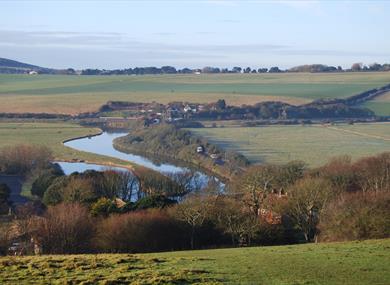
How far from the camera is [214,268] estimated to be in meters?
14.9

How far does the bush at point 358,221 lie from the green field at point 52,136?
2889cm

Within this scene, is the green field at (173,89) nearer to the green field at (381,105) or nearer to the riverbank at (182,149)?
the green field at (381,105)

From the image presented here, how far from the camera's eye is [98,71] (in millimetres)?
162750

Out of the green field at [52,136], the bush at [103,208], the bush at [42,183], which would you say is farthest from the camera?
the green field at [52,136]

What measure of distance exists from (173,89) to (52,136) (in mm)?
47180

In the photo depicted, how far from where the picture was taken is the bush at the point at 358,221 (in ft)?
72.9

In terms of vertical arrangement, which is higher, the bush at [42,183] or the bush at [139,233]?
the bush at [139,233]

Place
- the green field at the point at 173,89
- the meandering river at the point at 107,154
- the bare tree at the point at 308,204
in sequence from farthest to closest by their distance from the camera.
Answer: the green field at the point at 173,89, the meandering river at the point at 107,154, the bare tree at the point at 308,204

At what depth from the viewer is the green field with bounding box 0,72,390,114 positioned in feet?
304

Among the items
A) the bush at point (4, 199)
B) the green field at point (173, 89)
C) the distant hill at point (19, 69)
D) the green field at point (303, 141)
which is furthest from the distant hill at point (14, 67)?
the bush at point (4, 199)

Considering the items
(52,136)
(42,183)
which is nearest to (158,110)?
(52,136)

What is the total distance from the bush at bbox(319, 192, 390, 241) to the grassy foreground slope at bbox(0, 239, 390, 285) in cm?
459

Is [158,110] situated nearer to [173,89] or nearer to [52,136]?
[173,89]

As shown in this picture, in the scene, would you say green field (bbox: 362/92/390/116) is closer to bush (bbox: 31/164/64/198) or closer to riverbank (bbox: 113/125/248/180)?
riverbank (bbox: 113/125/248/180)
